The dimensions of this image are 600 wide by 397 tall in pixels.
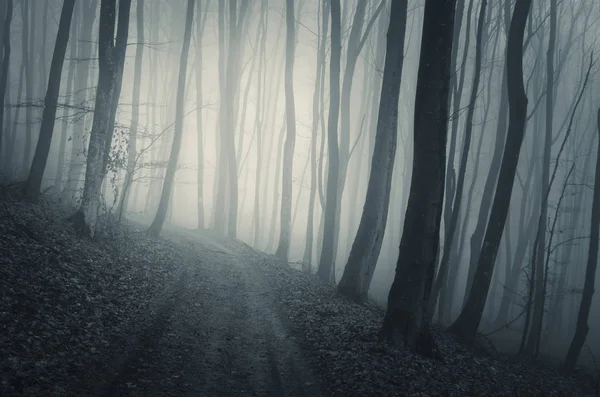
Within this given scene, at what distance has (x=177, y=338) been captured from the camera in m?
6.49

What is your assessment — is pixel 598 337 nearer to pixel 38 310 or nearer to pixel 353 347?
pixel 353 347

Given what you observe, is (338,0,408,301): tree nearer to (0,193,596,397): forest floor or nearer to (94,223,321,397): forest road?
(0,193,596,397): forest floor

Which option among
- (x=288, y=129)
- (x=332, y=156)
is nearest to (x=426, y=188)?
(x=332, y=156)

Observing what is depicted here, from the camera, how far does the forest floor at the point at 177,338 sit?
16.1 ft

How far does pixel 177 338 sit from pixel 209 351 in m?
0.69

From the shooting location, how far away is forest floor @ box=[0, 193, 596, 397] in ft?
16.1

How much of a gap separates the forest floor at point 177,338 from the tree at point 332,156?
10.9ft

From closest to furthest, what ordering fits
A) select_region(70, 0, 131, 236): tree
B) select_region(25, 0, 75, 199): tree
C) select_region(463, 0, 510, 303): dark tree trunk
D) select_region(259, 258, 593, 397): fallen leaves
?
select_region(259, 258, 593, 397): fallen leaves → select_region(70, 0, 131, 236): tree → select_region(25, 0, 75, 199): tree → select_region(463, 0, 510, 303): dark tree trunk

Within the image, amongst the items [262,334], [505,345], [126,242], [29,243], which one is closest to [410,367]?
[262,334]

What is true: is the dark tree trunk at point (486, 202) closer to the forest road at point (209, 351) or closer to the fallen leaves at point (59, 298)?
the forest road at point (209, 351)

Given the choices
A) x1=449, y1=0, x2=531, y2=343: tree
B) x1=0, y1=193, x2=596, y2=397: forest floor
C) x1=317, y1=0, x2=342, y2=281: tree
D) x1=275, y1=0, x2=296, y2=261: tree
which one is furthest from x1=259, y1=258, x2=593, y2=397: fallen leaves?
x1=275, y1=0, x2=296, y2=261: tree

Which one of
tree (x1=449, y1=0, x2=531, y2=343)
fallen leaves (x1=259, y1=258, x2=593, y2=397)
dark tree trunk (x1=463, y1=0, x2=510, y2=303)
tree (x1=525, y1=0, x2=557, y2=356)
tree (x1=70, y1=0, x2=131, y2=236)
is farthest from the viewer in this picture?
dark tree trunk (x1=463, y1=0, x2=510, y2=303)

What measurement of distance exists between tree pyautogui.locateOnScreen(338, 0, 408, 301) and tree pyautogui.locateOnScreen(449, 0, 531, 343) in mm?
2920

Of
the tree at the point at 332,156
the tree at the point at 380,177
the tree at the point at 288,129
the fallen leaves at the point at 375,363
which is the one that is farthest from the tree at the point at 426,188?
the tree at the point at 288,129
